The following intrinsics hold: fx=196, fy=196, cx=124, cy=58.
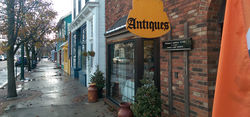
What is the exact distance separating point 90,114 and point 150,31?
12.2ft

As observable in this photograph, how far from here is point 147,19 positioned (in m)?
3.54

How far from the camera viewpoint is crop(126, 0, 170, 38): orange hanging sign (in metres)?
3.42

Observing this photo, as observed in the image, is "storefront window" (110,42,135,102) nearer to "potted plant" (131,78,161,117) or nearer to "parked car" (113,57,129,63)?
"parked car" (113,57,129,63)

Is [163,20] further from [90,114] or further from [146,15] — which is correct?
[90,114]

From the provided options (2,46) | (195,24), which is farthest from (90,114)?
(2,46)

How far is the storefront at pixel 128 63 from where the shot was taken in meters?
4.75

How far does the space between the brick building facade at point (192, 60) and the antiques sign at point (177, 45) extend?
0.08m

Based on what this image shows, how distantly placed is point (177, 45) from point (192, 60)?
0.44 metres

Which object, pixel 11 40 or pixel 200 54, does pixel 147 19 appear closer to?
pixel 200 54

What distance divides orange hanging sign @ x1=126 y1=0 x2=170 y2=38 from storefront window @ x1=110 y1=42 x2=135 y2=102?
1.72m

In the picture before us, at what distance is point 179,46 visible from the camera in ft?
12.2

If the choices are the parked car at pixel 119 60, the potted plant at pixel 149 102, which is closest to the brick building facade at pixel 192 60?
the potted plant at pixel 149 102

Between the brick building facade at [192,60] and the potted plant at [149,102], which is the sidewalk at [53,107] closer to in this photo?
the potted plant at [149,102]

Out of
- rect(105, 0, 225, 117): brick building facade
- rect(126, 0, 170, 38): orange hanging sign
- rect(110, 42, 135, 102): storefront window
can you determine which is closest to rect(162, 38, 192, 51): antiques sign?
rect(105, 0, 225, 117): brick building facade
